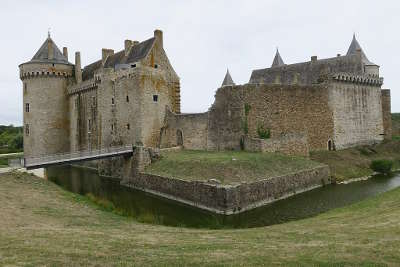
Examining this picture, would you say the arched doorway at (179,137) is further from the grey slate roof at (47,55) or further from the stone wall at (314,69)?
the grey slate roof at (47,55)

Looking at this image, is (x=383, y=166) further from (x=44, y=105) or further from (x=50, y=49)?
(x=50, y=49)

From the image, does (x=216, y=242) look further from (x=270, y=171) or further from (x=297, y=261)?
(x=270, y=171)

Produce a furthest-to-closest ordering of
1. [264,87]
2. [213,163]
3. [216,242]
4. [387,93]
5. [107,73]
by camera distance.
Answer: [387,93]
[107,73]
[264,87]
[213,163]
[216,242]

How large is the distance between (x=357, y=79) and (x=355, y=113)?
2772 mm

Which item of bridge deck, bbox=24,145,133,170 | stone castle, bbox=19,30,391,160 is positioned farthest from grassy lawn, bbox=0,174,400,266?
stone castle, bbox=19,30,391,160

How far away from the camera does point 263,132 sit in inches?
913

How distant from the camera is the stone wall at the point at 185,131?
23.9m

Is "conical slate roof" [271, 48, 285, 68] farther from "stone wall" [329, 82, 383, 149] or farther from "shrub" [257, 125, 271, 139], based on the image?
"shrub" [257, 125, 271, 139]

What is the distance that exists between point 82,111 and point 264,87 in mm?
16311

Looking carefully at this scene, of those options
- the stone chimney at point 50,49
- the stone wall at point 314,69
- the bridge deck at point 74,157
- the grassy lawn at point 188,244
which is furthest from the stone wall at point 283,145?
the stone chimney at point 50,49

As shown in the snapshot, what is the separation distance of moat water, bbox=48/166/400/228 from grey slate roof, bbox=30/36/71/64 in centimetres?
1354

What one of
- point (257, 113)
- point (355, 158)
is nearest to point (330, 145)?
point (355, 158)

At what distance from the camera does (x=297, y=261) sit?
5.86 m

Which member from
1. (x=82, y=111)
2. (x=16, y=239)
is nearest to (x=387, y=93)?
(x=82, y=111)
